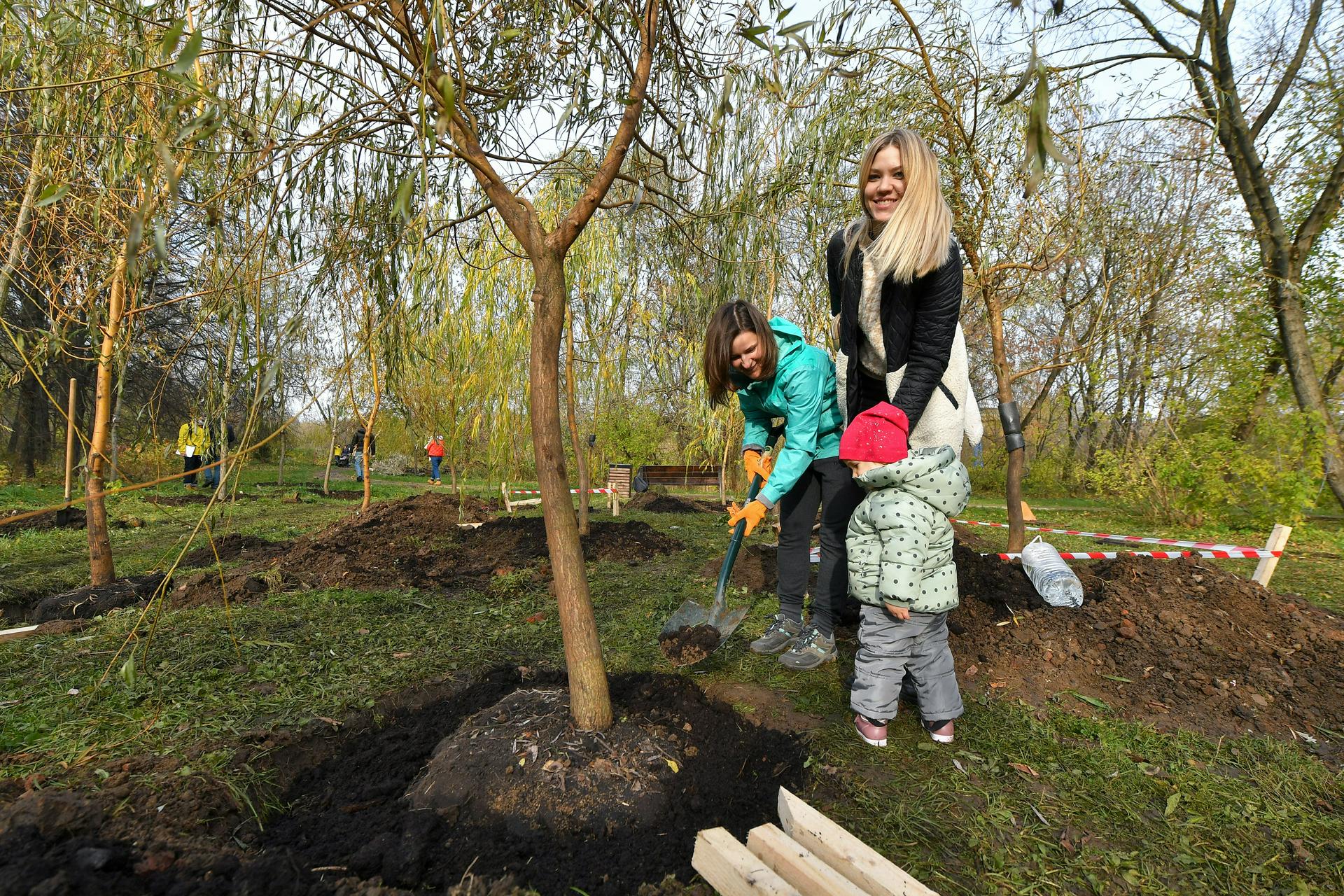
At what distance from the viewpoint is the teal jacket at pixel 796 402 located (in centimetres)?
296

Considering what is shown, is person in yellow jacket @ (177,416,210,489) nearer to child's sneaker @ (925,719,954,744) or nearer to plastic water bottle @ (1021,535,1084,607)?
child's sneaker @ (925,719,954,744)

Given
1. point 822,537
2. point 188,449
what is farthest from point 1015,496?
point 188,449

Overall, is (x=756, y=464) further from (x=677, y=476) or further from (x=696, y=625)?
(x=677, y=476)

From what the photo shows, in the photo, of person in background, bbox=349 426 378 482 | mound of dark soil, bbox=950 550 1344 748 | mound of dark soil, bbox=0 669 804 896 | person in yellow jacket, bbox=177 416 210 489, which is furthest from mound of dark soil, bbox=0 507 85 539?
mound of dark soil, bbox=950 550 1344 748

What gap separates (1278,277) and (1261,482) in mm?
2283

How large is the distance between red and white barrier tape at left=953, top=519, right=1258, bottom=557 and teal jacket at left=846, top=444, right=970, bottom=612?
2853 millimetres

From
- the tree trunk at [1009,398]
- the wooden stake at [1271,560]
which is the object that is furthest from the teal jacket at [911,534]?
the wooden stake at [1271,560]

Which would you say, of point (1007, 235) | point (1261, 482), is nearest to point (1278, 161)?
point (1261, 482)

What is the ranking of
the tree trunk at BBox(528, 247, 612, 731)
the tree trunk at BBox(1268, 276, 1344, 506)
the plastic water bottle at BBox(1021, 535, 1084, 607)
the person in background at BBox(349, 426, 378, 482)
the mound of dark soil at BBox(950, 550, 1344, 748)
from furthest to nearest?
the person in background at BBox(349, 426, 378, 482) < the tree trunk at BBox(1268, 276, 1344, 506) < the plastic water bottle at BBox(1021, 535, 1084, 607) < the mound of dark soil at BBox(950, 550, 1344, 748) < the tree trunk at BBox(528, 247, 612, 731)

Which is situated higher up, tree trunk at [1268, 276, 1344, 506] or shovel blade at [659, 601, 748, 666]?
tree trunk at [1268, 276, 1344, 506]

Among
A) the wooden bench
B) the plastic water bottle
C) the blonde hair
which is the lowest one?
the plastic water bottle

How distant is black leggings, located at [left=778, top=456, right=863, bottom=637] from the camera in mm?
3074

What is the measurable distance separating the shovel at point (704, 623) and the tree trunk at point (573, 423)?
3201mm

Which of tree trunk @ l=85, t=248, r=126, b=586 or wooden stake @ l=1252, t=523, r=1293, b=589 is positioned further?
wooden stake @ l=1252, t=523, r=1293, b=589
